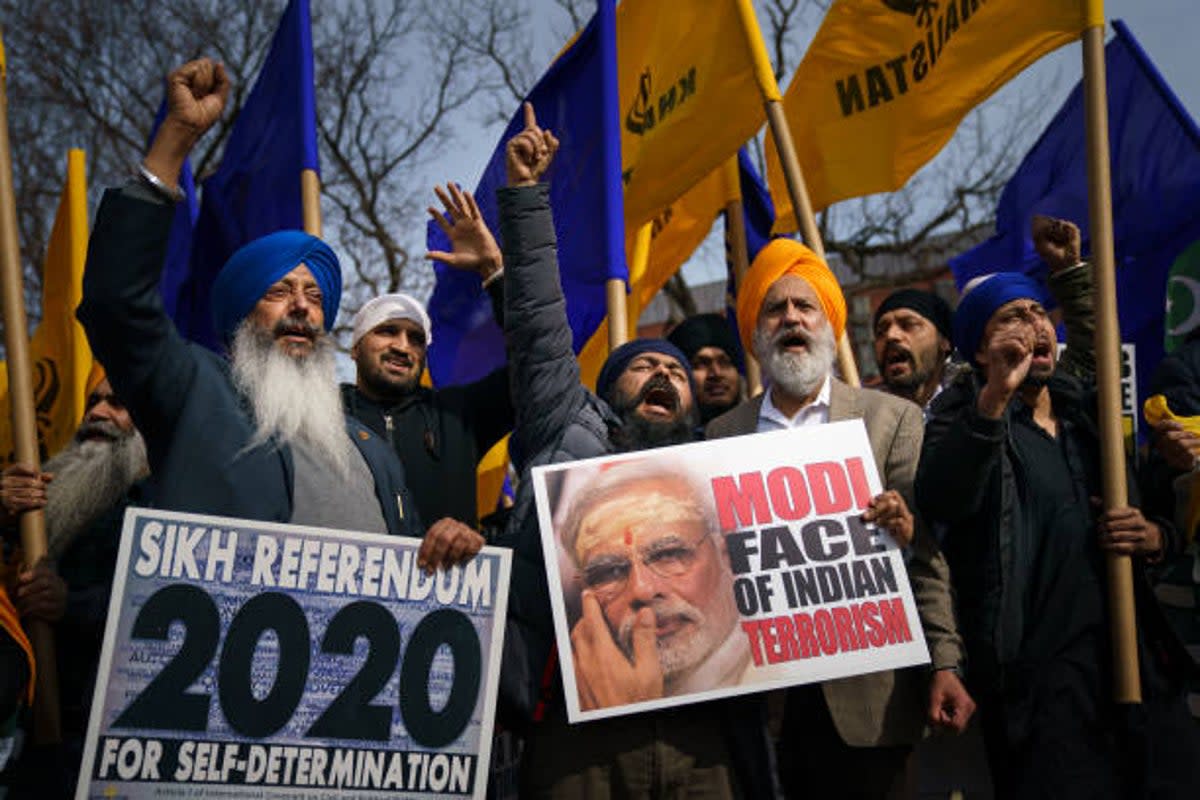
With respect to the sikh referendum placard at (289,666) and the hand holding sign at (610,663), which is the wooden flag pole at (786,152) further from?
the sikh referendum placard at (289,666)

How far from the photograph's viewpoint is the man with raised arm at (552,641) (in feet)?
10.5

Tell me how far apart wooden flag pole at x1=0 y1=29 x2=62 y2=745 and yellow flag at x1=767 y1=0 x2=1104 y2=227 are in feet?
11.4

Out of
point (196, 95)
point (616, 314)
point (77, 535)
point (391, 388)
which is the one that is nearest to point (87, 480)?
point (77, 535)

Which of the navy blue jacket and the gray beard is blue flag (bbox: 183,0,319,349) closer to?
the gray beard

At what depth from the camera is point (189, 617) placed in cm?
279

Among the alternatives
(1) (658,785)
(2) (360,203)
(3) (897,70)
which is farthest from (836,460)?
(2) (360,203)

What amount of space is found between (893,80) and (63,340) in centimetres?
395

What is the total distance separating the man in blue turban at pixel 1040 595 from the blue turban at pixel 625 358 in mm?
819

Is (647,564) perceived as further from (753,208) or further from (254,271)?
(753,208)

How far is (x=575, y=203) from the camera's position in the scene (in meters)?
5.46

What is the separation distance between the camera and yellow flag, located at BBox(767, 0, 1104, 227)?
16.6ft

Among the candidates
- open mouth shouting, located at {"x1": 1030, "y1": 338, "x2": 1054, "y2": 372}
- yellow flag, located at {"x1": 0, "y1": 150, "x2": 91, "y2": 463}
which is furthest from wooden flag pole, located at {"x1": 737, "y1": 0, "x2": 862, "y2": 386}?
yellow flag, located at {"x1": 0, "y1": 150, "x2": 91, "y2": 463}

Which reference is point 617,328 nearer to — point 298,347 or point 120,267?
point 298,347

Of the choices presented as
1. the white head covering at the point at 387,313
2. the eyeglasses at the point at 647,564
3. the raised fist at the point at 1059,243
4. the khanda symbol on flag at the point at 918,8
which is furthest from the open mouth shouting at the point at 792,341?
the khanda symbol on flag at the point at 918,8
